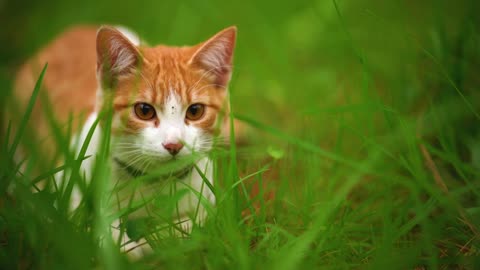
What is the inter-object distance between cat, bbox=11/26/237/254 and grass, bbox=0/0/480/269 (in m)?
0.13

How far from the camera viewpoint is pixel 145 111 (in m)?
1.66

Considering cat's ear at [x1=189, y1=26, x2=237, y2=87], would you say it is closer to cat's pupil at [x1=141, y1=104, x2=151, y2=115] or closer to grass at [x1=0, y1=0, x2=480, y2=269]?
grass at [x1=0, y1=0, x2=480, y2=269]

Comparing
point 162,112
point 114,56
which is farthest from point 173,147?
point 114,56

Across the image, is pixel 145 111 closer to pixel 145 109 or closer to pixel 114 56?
pixel 145 109

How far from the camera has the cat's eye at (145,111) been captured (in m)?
1.65

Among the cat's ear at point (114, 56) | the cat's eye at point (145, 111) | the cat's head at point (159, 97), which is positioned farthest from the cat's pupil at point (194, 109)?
the cat's ear at point (114, 56)

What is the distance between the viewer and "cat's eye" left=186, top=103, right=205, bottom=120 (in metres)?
1.72

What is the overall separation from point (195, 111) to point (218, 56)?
27 centimetres

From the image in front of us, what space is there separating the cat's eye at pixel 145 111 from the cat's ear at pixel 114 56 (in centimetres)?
16

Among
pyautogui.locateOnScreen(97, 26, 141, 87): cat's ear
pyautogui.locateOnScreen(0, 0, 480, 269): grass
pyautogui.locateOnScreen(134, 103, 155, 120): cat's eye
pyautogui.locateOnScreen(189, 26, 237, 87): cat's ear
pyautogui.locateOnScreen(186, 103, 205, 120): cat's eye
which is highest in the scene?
pyautogui.locateOnScreen(97, 26, 141, 87): cat's ear

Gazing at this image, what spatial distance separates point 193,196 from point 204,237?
0.35 meters

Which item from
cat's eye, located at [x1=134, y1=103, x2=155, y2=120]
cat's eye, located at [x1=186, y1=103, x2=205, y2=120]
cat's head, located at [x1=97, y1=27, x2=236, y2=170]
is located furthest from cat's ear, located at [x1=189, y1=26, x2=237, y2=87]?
cat's eye, located at [x1=134, y1=103, x2=155, y2=120]

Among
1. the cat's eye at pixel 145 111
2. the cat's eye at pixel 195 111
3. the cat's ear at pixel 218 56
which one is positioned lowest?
the cat's eye at pixel 195 111

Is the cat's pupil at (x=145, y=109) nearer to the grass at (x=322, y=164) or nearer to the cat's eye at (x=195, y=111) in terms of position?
the cat's eye at (x=195, y=111)
